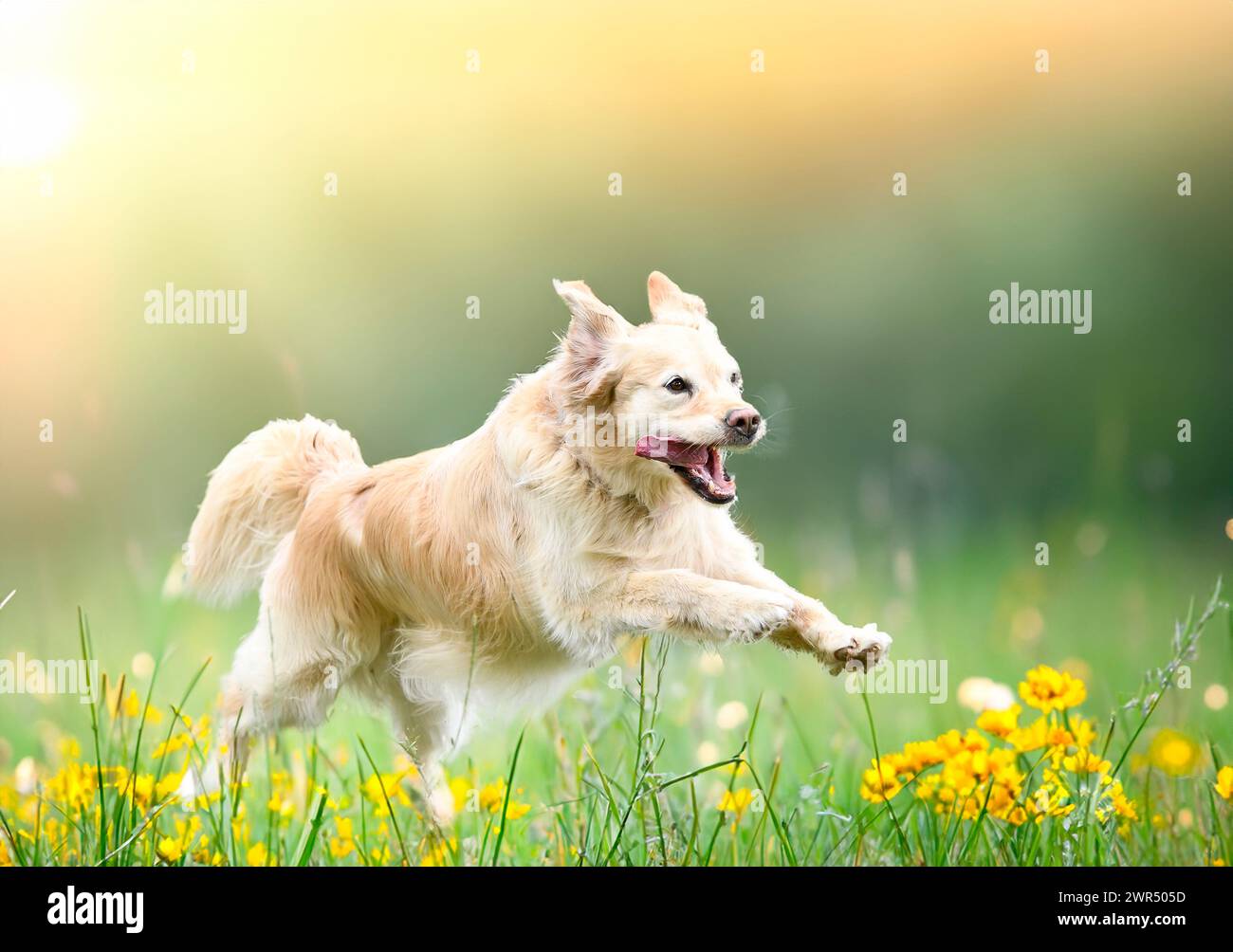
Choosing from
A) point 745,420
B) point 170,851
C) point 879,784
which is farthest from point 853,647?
point 170,851

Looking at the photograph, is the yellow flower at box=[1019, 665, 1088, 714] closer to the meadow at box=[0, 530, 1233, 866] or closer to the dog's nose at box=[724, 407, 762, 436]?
the meadow at box=[0, 530, 1233, 866]

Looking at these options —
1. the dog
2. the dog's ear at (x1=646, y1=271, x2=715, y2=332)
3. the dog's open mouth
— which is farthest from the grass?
the dog's ear at (x1=646, y1=271, x2=715, y2=332)

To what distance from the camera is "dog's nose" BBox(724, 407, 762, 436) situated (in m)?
3.07

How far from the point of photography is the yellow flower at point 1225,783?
2977 millimetres

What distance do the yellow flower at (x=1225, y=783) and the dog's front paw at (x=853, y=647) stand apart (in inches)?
34.9

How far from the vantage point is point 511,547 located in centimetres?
354

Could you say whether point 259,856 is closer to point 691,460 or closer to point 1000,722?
point 691,460

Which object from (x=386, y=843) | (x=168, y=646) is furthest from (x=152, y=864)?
(x=168, y=646)

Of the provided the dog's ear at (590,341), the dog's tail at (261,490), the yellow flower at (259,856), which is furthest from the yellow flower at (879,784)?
the dog's tail at (261,490)

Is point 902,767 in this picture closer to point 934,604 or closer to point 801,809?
point 801,809

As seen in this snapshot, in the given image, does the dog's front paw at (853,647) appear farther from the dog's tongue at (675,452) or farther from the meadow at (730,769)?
the dog's tongue at (675,452)

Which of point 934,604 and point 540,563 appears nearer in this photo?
point 540,563
